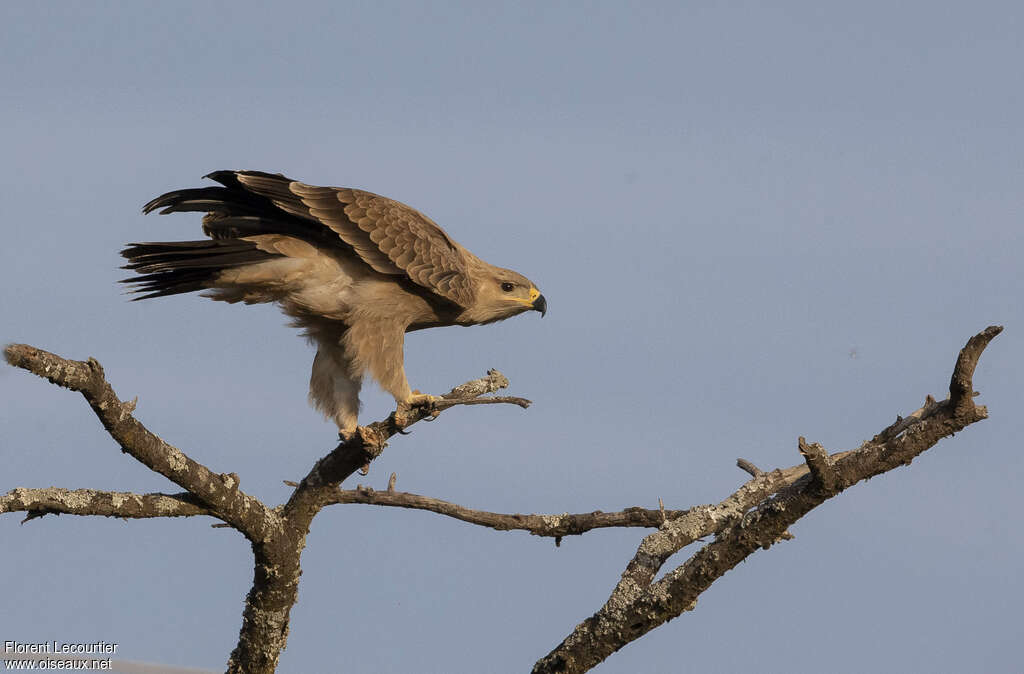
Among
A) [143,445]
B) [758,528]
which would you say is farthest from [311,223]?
[758,528]

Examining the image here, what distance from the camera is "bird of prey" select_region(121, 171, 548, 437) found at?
21.9 ft

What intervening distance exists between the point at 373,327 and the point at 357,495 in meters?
1.49

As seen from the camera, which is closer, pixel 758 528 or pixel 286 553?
pixel 758 528

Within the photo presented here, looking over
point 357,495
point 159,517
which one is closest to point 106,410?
point 159,517

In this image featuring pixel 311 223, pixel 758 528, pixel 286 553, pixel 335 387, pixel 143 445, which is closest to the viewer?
pixel 758 528

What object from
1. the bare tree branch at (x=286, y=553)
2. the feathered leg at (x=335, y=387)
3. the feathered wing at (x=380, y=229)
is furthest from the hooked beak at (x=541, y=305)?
the bare tree branch at (x=286, y=553)

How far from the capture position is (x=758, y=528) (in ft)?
14.7

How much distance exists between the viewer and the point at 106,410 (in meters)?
4.55

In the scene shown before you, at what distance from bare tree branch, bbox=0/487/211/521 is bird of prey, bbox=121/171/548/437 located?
5.40 ft

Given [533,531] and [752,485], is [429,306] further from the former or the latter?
[752,485]

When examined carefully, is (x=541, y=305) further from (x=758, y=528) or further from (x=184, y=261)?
(x=758, y=528)

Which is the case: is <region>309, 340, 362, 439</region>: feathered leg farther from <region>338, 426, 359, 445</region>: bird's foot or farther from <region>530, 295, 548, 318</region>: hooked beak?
<region>530, 295, 548, 318</region>: hooked beak

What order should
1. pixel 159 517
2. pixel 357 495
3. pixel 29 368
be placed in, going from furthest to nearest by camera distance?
pixel 357 495 < pixel 159 517 < pixel 29 368

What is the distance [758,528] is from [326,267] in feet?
11.9
